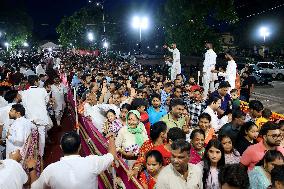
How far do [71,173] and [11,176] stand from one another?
28.5 inches

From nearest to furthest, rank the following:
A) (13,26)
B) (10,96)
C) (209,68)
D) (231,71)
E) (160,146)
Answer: (160,146) → (10,96) → (231,71) → (209,68) → (13,26)

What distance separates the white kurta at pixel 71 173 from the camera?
4039 millimetres

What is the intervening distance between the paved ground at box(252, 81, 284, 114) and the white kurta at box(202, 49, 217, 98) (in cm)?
472

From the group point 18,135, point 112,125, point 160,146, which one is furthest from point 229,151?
point 18,135

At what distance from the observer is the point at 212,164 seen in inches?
184

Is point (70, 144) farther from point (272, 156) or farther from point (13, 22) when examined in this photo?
point (13, 22)

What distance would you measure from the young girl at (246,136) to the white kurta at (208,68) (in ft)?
23.2

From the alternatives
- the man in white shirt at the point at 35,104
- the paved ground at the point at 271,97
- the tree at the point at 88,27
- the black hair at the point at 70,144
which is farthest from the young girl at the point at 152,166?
the tree at the point at 88,27

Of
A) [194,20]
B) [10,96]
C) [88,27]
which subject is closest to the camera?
[10,96]

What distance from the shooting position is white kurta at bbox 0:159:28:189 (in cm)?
405

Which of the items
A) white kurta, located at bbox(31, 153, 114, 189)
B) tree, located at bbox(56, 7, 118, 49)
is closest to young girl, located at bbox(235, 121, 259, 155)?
white kurta, located at bbox(31, 153, 114, 189)

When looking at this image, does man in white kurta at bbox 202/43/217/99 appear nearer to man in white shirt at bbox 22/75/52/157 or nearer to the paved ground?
the paved ground

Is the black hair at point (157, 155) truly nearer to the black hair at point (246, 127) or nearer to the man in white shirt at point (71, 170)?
the man in white shirt at point (71, 170)

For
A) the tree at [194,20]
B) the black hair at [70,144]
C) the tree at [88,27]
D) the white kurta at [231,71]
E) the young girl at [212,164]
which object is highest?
the tree at [88,27]
